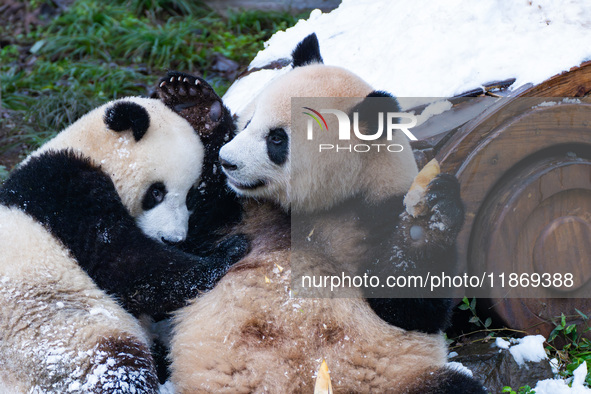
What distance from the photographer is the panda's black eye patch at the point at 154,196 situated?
3066mm

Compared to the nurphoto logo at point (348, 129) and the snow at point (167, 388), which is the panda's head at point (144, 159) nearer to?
the snow at point (167, 388)

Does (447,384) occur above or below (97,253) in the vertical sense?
above

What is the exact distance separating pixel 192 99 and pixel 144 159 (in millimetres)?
575

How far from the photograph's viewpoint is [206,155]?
327 centimetres

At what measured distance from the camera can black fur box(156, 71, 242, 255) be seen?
315cm

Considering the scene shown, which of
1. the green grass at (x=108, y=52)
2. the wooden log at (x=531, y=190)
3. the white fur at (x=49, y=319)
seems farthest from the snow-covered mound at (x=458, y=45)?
the green grass at (x=108, y=52)

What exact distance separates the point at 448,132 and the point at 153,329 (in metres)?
1.82

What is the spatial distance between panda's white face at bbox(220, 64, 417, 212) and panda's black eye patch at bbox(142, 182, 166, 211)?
1.50ft

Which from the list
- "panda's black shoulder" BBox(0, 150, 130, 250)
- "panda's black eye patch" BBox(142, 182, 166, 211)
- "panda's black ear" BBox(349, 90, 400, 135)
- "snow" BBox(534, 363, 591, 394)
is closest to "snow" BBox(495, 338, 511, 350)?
"snow" BBox(534, 363, 591, 394)

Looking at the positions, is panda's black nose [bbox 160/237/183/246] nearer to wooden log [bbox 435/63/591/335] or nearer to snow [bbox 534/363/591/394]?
wooden log [bbox 435/63/591/335]

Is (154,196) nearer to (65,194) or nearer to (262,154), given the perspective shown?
(65,194)

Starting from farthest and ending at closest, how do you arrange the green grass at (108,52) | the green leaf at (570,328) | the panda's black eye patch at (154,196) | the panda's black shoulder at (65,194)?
the green grass at (108,52), the green leaf at (570,328), the panda's black eye patch at (154,196), the panda's black shoulder at (65,194)

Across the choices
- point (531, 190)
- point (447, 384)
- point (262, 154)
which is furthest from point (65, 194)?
point (531, 190)

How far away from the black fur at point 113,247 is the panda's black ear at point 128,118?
274 mm
